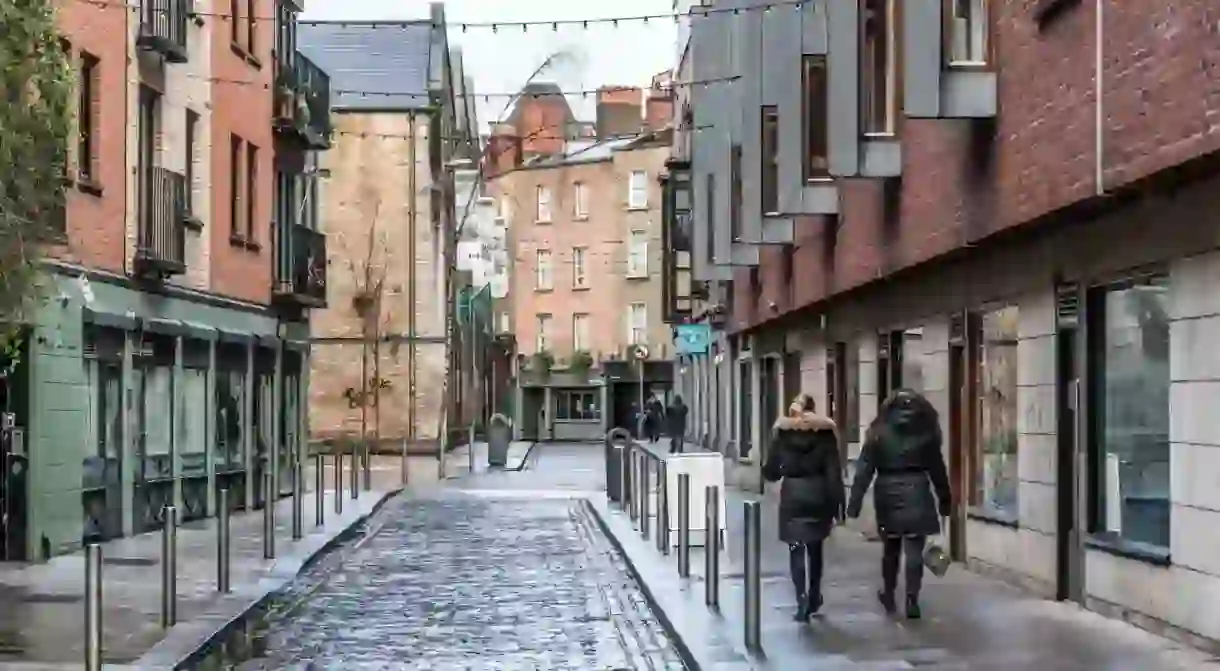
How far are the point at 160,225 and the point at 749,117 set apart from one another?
1034 centimetres

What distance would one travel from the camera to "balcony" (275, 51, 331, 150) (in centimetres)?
3316

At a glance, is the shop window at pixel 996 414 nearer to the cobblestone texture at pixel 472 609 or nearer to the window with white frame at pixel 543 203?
the cobblestone texture at pixel 472 609

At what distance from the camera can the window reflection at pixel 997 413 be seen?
1772 cm

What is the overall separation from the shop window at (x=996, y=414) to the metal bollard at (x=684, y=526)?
286cm

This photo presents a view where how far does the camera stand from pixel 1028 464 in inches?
663

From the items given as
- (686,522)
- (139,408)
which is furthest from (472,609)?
(139,408)

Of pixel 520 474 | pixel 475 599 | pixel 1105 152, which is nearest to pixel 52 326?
pixel 475 599

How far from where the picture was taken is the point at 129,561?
787 inches

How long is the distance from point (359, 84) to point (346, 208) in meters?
4.39

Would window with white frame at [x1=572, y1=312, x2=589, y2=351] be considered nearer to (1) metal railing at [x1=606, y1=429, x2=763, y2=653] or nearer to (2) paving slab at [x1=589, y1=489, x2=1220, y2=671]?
(1) metal railing at [x1=606, y1=429, x2=763, y2=653]

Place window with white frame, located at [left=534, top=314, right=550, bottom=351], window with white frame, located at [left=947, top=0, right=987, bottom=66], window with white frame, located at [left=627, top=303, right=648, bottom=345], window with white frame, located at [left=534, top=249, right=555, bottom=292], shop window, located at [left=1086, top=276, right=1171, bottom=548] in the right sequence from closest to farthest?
1. shop window, located at [left=1086, top=276, right=1171, bottom=548]
2. window with white frame, located at [left=947, top=0, right=987, bottom=66]
3. window with white frame, located at [left=627, top=303, right=648, bottom=345]
4. window with white frame, located at [left=534, top=249, right=555, bottom=292]
5. window with white frame, located at [left=534, top=314, right=550, bottom=351]

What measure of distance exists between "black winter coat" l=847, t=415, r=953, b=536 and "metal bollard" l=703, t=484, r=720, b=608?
1093 mm

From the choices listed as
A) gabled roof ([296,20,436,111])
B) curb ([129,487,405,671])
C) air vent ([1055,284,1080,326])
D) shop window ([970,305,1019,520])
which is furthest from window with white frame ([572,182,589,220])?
air vent ([1055,284,1080,326])

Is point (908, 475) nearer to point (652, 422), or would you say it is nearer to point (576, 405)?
point (652, 422)
